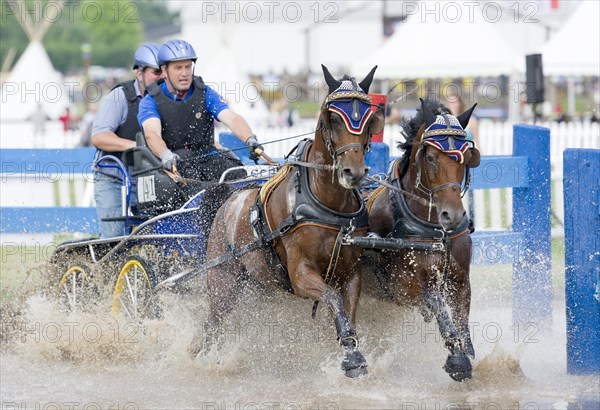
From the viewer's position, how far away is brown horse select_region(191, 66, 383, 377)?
577cm

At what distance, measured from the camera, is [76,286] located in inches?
321

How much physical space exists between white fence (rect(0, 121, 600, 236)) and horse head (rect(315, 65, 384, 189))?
2.27 meters

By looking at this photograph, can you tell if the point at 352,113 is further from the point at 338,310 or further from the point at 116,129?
the point at 116,129

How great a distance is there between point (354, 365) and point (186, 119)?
2789 mm

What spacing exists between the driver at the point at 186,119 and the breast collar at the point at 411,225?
1.41 meters

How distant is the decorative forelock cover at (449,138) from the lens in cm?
586

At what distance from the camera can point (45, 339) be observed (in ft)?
25.4

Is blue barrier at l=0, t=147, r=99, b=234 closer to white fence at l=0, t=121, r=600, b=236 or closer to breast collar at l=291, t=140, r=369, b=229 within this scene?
white fence at l=0, t=121, r=600, b=236

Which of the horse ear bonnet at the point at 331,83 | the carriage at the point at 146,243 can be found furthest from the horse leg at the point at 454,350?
the carriage at the point at 146,243

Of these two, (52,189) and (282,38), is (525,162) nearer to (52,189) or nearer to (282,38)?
(52,189)

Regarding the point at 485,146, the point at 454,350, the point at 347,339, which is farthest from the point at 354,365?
the point at 485,146

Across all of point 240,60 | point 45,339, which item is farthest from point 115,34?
point 45,339

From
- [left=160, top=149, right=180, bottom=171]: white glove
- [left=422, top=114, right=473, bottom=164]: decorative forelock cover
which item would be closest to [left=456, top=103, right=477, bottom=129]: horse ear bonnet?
[left=422, top=114, right=473, bottom=164]: decorative forelock cover

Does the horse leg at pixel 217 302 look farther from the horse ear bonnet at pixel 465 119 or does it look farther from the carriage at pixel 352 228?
the horse ear bonnet at pixel 465 119
